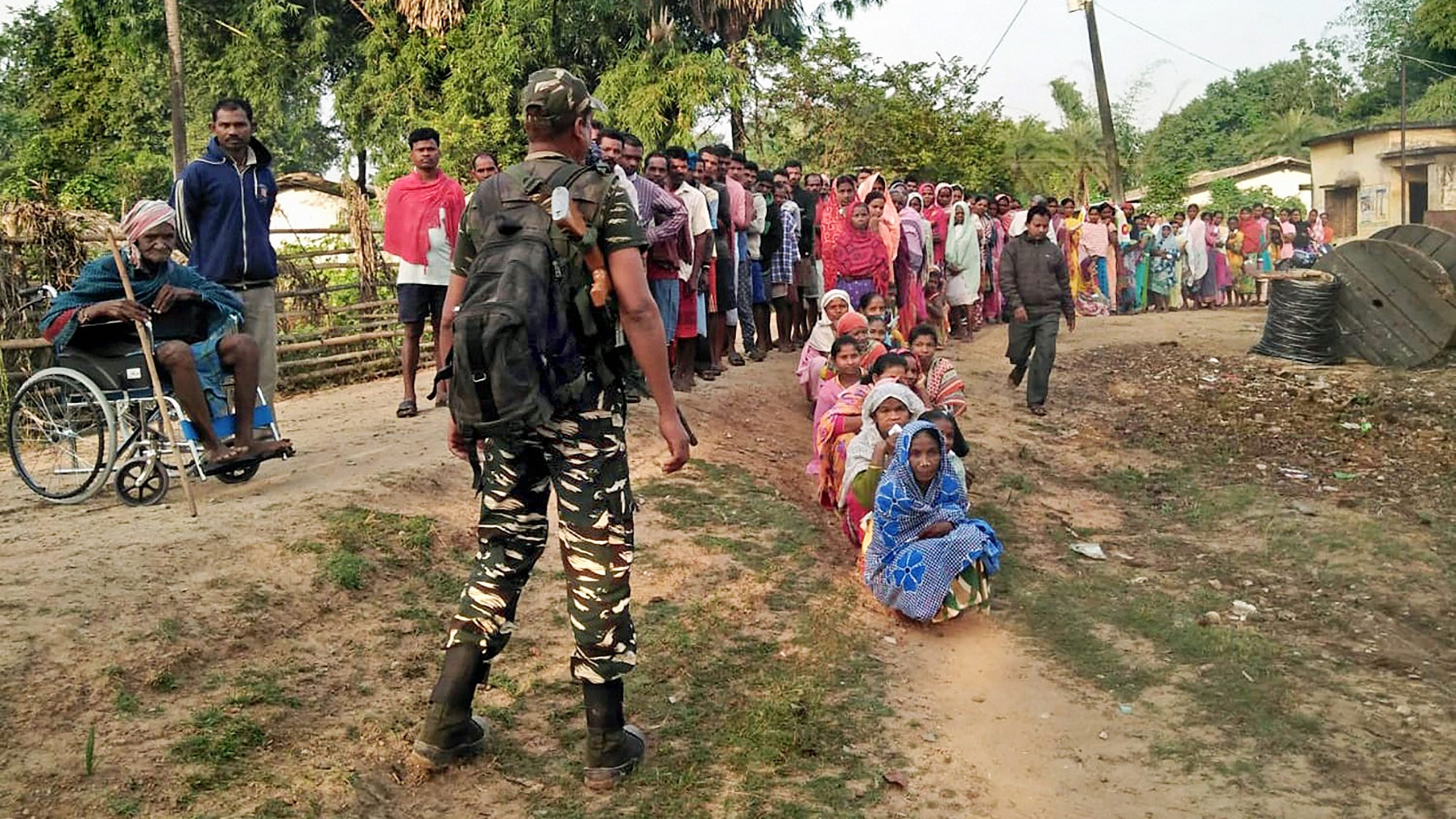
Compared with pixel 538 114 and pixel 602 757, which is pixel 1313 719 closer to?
pixel 602 757

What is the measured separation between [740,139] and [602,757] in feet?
60.2

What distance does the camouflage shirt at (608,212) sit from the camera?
327 cm

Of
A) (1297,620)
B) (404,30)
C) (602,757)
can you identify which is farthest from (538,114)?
(404,30)

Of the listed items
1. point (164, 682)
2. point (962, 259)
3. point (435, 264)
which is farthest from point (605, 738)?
point (962, 259)

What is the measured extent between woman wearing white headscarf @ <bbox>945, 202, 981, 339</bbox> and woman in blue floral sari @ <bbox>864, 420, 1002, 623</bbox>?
8764 mm

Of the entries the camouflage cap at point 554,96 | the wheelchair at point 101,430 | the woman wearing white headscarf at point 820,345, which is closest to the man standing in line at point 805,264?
the woman wearing white headscarf at point 820,345

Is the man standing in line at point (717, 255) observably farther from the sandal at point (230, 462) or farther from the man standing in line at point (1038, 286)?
the sandal at point (230, 462)

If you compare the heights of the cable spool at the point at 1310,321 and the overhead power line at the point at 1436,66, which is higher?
the overhead power line at the point at 1436,66

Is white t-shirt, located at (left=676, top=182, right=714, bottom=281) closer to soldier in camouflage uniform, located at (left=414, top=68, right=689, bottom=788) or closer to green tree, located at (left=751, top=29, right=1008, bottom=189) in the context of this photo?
soldier in camouflage uniform, located at (left=414, top=68, right=689, bottom=788)

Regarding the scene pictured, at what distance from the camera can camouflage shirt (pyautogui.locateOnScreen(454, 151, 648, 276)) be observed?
3.27m

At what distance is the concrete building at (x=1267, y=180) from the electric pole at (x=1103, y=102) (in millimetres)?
9113

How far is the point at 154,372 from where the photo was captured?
534 centimetres

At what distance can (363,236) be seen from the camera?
12609 millimetres

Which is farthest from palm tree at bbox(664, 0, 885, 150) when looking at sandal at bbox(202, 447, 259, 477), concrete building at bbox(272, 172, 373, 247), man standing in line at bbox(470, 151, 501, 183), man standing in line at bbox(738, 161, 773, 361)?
sandal at bbox(202, 447, 259, 477)
